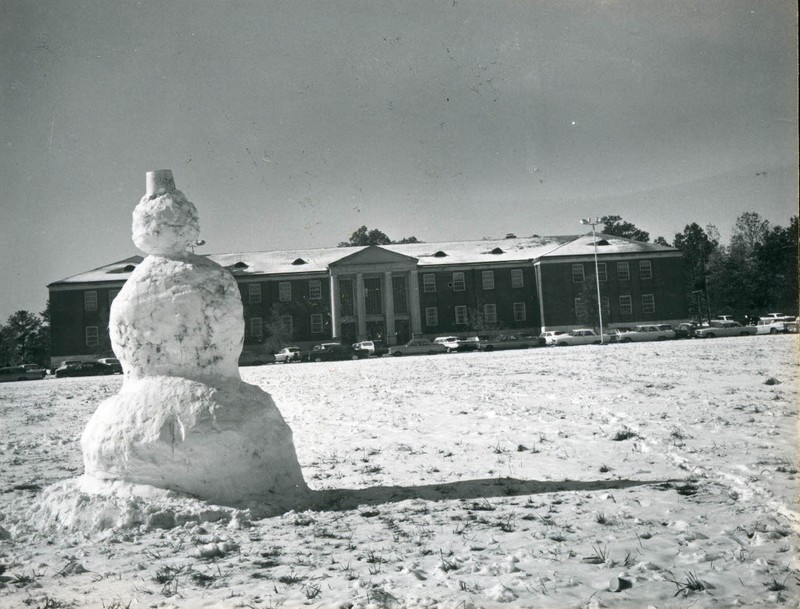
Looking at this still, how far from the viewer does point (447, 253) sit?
6938 cm

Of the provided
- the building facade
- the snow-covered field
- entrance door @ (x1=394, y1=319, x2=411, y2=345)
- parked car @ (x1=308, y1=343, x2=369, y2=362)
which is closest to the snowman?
Result: the snow-covered field

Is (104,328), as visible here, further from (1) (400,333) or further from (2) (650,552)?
(2) (650,552)

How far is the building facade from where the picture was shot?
64625mm

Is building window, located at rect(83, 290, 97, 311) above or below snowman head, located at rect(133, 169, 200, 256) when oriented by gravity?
above

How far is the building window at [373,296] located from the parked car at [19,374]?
30.9 m

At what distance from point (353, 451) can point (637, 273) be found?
6206cm

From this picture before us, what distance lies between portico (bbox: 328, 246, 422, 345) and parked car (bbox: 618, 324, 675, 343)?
22.2 metres

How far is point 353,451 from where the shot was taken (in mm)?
9742

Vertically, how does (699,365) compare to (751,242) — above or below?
below

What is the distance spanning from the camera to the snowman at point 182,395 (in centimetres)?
602

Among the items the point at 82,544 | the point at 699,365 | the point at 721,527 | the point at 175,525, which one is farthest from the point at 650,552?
the point at 699,365

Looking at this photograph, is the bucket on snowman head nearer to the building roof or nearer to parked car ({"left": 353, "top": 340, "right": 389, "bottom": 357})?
parked car ({"left": 353, "top": 340, "right": 389, "bottom": 357})

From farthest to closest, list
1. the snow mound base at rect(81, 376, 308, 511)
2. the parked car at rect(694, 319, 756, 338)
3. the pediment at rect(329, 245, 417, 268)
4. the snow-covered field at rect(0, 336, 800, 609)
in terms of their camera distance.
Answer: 1. the pediment at rect(329, 245, 417, 268)
2. the parked car at rect(694, 319, 756, 338)
3. the snow mound base at rect(81, 376, 308, 511)
4. the snow-covered field at rect(0, 336, 800, 609)

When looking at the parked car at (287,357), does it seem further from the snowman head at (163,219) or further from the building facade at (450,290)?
the snowman head at (163,219)
